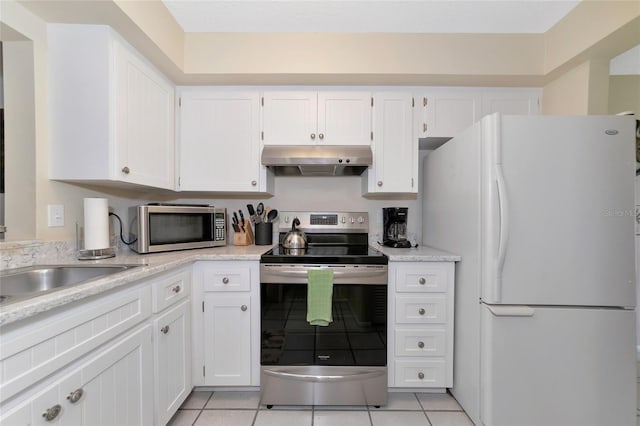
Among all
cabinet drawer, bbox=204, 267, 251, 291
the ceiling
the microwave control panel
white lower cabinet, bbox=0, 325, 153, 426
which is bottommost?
white lower cabinet, bbox=0, 325, 153, 426

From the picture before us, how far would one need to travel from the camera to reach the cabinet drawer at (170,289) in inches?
54.7

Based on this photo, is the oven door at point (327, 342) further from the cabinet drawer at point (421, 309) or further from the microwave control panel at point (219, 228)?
the microwave control panel at point (219, 228)

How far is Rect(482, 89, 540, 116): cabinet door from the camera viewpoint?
2086 mm

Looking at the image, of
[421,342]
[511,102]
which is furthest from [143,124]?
[511,102]

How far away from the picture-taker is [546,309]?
4.65 feet

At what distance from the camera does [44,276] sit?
1291 millimetres

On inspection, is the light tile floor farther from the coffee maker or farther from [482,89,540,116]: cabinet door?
[482,89,540,116]: cabinet door

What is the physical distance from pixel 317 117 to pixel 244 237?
112cm

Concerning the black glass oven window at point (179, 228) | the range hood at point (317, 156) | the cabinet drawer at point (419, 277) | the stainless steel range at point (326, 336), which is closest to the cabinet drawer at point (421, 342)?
the stainless steel range at point (326, 336)

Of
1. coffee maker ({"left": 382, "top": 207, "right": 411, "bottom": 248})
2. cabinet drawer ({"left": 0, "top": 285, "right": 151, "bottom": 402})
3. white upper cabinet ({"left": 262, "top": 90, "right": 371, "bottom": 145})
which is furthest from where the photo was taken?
coffee maker ({"left": 382, "top": 207, "right": 411, "bottom": 248})

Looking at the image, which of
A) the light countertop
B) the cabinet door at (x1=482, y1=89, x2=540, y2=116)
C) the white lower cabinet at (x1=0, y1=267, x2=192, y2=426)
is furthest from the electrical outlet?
the cabinet door at (x1=482, y1=89, x2=540, y2=116)

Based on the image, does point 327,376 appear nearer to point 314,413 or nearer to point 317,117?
point 314,413

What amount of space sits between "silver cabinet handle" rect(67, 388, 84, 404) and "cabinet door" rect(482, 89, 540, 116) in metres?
2.73

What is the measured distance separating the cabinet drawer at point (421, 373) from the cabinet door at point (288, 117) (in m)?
1.67
